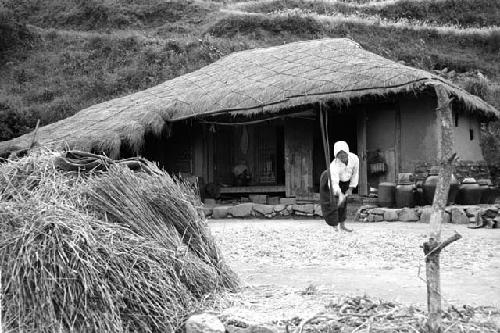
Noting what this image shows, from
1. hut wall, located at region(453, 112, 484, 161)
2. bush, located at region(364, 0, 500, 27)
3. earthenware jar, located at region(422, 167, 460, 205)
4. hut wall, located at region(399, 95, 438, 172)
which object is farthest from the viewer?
bush, located at region(364, 0, 500, 27)

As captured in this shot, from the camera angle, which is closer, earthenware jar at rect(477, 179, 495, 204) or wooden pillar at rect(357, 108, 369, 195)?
earthenware jar at rect(477, 179, 495, 204)

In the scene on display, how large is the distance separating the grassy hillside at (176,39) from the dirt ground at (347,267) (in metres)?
12.4

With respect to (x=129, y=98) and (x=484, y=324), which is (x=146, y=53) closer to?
(x=129, y=98)

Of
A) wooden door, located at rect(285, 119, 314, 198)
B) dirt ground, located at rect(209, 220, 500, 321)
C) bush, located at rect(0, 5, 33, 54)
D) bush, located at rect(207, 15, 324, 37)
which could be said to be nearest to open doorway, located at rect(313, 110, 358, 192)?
wooden door, located at rect(285, 119, 314, 198)

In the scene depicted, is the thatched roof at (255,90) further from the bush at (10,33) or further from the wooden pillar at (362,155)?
the bush at (10,33)

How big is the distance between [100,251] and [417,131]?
990 cm

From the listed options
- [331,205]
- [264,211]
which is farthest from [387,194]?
[331,205]

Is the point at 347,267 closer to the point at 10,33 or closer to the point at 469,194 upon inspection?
the point at 469,194

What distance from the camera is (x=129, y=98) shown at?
1641 cm

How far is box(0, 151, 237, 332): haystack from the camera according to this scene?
3535mm

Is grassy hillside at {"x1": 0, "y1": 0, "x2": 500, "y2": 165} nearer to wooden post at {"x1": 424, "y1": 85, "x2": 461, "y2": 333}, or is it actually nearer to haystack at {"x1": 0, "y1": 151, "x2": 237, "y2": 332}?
haystack at {"x1": 0, "y1": 151, "x2": 237, "y2": 332}

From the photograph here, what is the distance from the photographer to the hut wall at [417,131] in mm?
12305

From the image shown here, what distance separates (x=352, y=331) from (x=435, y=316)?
1.48 feet

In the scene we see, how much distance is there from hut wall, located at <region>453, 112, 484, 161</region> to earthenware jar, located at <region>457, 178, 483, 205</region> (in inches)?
61.6
